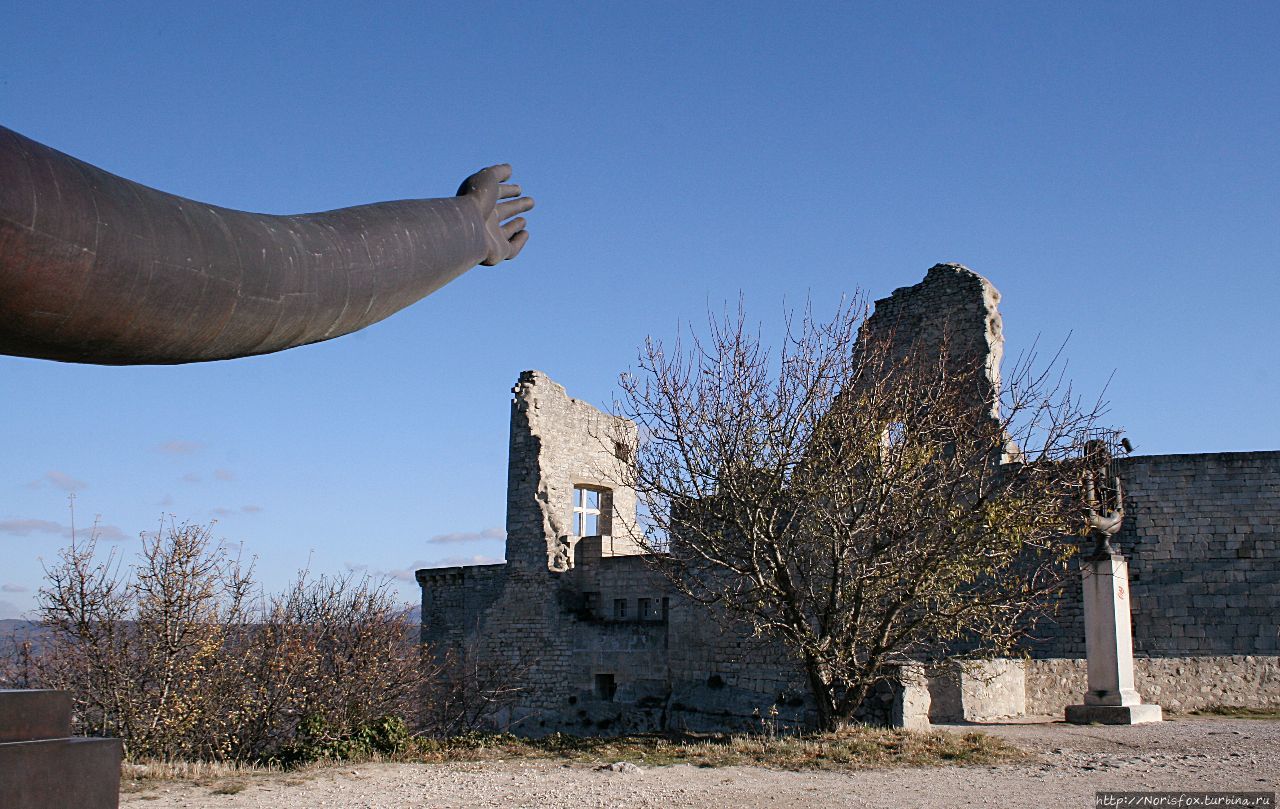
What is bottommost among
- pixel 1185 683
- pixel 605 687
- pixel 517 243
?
pixel 605 687

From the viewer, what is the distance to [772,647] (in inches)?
611

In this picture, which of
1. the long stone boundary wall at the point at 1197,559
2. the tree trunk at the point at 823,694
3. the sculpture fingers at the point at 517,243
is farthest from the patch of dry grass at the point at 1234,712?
the sculpture fingers at the point at 517,243

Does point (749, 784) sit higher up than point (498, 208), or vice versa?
point (498, 208)

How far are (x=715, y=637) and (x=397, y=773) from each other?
868 centimetres

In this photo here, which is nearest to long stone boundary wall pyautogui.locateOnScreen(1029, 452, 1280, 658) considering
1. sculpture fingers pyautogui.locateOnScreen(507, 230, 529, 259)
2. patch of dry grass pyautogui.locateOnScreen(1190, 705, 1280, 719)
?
patch of dry grass pyautogui.locateOnScreen(1190, 705, 1280, 719)

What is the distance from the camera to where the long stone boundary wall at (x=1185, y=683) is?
14109mm

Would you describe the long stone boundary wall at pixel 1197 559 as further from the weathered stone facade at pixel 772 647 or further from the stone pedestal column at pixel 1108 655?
the stone pedestal column at pixel 1108 655

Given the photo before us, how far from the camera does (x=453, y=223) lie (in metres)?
2.91

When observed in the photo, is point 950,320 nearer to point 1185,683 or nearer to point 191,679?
point 1185,683

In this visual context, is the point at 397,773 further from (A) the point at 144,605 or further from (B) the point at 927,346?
(B) the point at 927,346

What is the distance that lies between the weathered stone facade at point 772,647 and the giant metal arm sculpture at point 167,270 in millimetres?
9939

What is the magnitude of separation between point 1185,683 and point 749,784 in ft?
28.5

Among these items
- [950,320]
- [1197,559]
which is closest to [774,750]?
[950,320]

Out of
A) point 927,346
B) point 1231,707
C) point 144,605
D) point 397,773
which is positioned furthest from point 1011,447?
point 144,605
